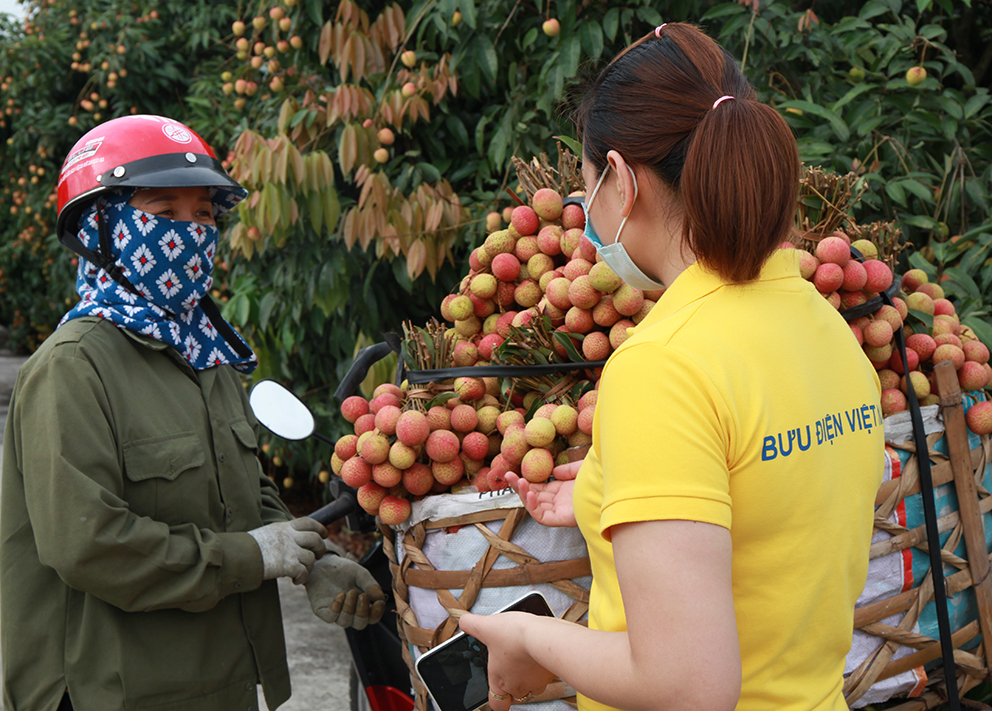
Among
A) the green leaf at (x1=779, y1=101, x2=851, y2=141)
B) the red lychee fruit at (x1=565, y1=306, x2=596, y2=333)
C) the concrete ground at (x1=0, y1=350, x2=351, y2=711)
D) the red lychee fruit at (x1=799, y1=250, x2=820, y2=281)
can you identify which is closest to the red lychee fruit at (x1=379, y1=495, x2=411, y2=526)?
the red lychee fruit at (x1=565, y1=306, x2=596, y2=333)

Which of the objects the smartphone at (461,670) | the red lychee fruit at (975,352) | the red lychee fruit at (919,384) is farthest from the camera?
the red lychee fruit at (975,352)

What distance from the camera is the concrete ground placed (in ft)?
11.2

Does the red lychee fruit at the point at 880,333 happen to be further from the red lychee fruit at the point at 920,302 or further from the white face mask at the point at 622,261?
the white face mask at the point at 622,261

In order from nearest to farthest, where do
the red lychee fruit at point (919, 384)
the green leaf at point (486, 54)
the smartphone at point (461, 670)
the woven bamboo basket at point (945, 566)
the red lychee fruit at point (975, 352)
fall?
the smartphone at point (461, 670) < the woven bamboo basket at point (945, 566) < the red lychee fruit at point (919, 384) < the red lychee fruit at point (975, 352) < the green leaf at point (486, 54)

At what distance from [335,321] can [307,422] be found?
171cm

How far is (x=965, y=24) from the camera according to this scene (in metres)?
3.00

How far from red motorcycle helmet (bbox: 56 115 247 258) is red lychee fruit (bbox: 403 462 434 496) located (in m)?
0.83

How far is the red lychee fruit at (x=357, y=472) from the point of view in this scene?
1526 mm

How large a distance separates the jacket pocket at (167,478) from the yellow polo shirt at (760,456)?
1022 millimetres

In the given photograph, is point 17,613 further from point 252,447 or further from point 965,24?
point 965,24

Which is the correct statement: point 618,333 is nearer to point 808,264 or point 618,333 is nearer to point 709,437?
point 808,264

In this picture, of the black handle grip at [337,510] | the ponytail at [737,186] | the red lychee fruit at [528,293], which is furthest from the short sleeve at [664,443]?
the black handle grip at [337,510]

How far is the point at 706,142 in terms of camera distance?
2.83 ft

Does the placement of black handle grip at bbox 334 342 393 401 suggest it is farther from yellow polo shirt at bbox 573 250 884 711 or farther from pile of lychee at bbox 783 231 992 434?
pile of lychee at bbox 783 231 992 434
